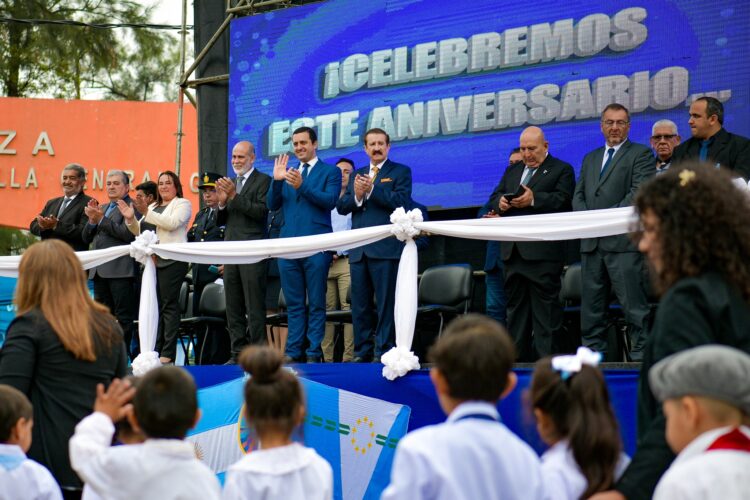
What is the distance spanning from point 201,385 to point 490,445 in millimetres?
5146

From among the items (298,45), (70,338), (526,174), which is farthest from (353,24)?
(70,338)

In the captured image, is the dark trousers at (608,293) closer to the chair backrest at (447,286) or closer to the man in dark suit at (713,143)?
the man in dark suit at (713,143)

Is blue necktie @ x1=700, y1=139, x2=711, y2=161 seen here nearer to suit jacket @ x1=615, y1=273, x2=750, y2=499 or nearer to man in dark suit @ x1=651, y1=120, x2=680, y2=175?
man in dark suit @ x1=651, y1=120, x2=680, y2=175

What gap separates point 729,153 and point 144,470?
195 inches

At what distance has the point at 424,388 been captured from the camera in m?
6.45

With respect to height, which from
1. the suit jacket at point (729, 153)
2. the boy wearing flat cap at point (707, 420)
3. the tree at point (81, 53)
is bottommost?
the boy wearing flat cap at point (707, 420)

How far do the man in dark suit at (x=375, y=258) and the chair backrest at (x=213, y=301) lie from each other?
73.6 inches

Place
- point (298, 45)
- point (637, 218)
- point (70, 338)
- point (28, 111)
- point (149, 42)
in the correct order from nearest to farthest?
Answer: 1. point (637, 218)
2. point (70, 338)
3. point (298, 45)
4. point (28, 111)
5. point (149, 42)

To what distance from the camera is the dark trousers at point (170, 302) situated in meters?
8.42

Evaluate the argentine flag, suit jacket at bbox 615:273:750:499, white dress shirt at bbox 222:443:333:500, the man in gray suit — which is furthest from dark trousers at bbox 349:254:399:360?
suit jacket at bbox 615:273:750:499

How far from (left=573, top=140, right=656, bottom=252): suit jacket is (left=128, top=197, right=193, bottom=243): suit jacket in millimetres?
3322

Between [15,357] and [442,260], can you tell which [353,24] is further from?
[15,357]

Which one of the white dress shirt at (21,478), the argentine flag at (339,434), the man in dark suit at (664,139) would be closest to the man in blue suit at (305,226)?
the argentine flag at (339,434)

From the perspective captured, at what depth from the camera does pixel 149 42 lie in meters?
19.7
